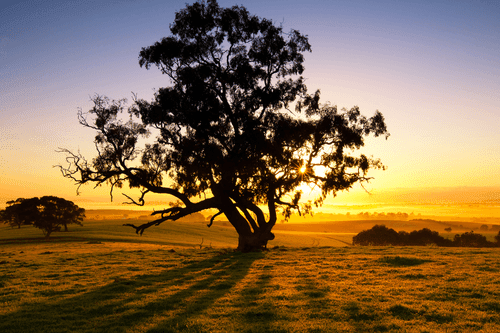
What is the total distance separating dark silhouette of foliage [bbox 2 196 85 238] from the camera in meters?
57.5

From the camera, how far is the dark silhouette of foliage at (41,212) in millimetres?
57469

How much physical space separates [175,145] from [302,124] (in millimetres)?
9851

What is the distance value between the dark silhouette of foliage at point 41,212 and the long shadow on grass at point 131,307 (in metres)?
52.8

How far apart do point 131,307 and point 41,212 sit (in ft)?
191

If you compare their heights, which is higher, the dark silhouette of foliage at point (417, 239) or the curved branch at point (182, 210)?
the curved branch at point (182, 210)

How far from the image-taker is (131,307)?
1037 cm

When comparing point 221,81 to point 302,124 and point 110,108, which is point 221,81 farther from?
point 110,108

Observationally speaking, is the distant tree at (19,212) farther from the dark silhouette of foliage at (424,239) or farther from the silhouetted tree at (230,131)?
the dark silhouette of foliage at (424,239)

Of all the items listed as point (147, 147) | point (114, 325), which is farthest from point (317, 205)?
point (114, 325)

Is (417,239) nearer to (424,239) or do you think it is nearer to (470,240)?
(424,239)

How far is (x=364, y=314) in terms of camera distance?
913 centimetres

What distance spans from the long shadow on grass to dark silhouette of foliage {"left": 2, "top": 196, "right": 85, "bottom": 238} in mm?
52843

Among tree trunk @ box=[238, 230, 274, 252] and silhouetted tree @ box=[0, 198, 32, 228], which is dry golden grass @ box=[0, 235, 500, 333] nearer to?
tree trunk @ box=[238, 230, 274, 252]

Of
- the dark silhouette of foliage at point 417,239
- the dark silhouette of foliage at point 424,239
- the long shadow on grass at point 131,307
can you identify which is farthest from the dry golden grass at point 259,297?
the dark silhouette of foliage at point 424,239
